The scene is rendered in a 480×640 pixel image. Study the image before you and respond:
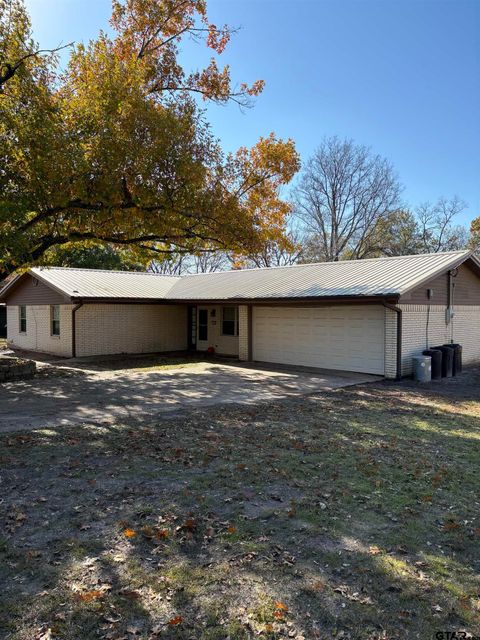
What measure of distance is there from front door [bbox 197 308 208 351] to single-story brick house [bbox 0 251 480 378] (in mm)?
49

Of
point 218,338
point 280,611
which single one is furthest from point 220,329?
point 280,611

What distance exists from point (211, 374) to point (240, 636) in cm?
1236

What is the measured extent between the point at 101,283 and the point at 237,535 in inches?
733

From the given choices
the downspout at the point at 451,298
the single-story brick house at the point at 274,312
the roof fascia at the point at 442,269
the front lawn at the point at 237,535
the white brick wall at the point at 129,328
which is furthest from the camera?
the white brick wall at the point at 129,328

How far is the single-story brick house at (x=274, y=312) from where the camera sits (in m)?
14.5

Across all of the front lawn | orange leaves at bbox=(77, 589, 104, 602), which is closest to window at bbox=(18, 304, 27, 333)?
the front lawn

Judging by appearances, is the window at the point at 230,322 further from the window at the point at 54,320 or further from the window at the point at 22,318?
the window at the point at 22,318

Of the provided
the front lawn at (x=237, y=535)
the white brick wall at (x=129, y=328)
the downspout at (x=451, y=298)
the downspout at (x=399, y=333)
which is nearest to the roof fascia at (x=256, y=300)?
the downspout at (x=399, y=333)

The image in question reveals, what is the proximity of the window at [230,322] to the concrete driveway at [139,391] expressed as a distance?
3.72 metres

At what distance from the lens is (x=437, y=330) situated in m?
15.7

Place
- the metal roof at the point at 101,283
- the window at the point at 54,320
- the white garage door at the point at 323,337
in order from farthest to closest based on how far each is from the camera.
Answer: the window at the point at 54,320 < the metal roof at the point at 101,283 < the white garage door at the point at 323,337

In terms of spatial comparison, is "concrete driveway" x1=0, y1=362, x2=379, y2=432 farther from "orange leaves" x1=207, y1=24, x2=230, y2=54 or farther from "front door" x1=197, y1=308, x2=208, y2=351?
"orange leaves" x1=207, y1=24, x2=230, y2=54

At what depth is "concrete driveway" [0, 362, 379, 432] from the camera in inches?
359

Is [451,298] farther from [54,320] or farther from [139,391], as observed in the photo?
[54,320]
